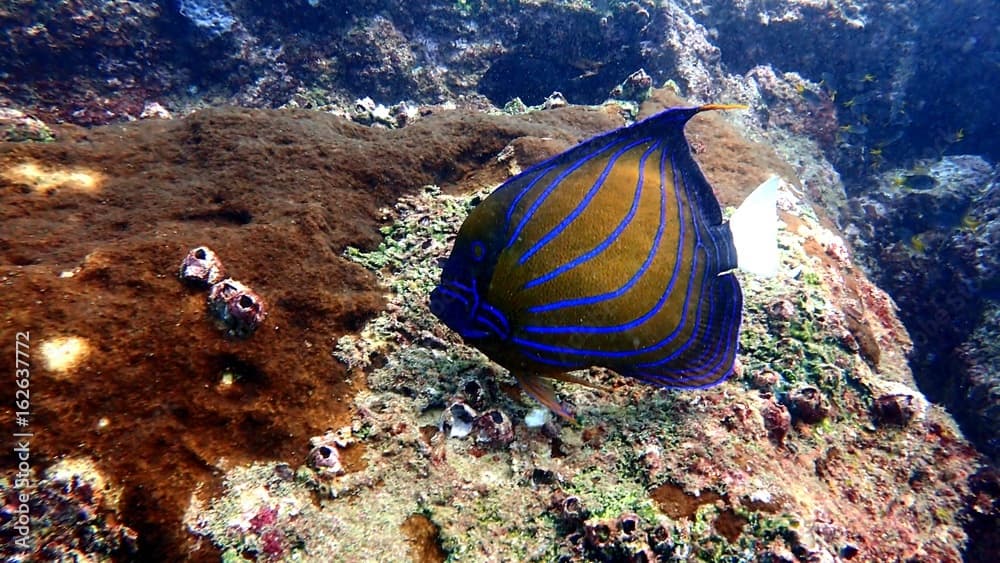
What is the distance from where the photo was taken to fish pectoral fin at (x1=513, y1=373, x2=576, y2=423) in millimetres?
1981

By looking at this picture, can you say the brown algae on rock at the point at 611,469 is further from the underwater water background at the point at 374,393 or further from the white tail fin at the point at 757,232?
the white tail fin at the point at 757,232

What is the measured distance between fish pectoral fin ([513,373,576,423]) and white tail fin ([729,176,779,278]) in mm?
1070

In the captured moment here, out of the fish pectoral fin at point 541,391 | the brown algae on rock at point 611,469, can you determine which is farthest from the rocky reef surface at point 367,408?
the fish pectoral fin at point 541,391

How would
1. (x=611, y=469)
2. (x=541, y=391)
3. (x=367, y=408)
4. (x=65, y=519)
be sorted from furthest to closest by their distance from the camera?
1. (x=367, y=408)
2. (x=611, y=469)
3. (x=541, y=391)
4. (x=65, y=519)

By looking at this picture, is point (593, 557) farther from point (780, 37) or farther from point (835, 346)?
point (780, 37)

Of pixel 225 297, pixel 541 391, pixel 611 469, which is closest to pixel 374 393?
pixel 225 297

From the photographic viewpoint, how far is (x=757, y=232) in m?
2.33

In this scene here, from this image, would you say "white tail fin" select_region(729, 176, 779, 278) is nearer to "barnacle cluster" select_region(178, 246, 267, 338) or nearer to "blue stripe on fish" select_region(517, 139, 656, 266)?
"blue stripe on fish" select_region(517, 139, 656, 266)

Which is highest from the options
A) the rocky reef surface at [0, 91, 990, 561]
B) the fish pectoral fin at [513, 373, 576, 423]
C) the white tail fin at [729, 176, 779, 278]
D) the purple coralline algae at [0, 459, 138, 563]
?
the white tail fin at [729, 176, 779, 278]

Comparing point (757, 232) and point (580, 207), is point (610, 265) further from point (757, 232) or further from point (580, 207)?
point (757, 232)

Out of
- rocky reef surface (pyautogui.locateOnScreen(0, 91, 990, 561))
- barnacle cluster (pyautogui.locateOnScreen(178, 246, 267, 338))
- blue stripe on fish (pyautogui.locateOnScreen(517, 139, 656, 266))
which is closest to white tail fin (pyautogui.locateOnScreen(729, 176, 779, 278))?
blue stripe on fish (pyautogui.locateOnScreen(517, 139, 656, 266))

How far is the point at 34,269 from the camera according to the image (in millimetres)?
2320

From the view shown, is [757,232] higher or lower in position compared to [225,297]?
higher

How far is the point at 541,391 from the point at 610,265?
1.92 ft
